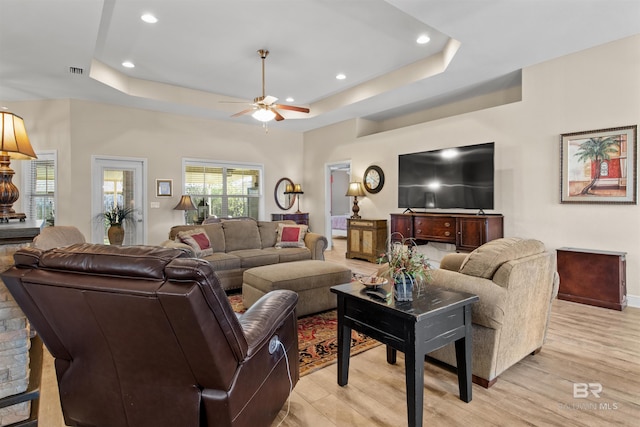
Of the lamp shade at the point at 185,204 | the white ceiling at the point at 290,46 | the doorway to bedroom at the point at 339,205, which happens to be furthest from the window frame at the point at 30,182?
the doorway to bedroom at the point at 339,205

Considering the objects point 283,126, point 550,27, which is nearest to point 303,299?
point 550,27

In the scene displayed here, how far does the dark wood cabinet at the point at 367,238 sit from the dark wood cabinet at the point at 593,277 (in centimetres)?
292

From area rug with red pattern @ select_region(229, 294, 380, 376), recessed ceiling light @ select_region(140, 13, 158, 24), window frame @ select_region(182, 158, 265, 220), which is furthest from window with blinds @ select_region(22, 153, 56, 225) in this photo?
area rug with red pattern @ select_region(229, 294, 380, 376)

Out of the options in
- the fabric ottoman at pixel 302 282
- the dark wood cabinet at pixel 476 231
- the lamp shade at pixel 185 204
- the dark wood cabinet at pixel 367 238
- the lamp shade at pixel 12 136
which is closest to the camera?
the lamp shade at pixel 12 136

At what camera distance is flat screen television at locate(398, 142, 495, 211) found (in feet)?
16.2

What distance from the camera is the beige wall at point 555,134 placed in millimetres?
3803

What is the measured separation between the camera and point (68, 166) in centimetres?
573

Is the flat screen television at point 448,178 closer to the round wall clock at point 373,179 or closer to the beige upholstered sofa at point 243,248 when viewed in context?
the round wall clock at point 373,179

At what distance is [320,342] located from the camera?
2844 millimetres

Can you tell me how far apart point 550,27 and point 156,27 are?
4.38 meters

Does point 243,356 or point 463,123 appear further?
point 463,123

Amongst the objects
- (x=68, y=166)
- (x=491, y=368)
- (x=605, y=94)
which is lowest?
(x=491, y=368)

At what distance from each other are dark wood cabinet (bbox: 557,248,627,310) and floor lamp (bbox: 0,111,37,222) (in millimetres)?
5142

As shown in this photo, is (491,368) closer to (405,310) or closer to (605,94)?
(405,310)
